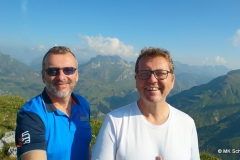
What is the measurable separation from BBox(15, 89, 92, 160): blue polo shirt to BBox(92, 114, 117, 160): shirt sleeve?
107cm

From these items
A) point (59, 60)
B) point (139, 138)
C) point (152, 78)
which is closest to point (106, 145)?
point (139, 138)

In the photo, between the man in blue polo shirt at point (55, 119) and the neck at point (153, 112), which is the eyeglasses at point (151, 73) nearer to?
the neck at point (153, 112)

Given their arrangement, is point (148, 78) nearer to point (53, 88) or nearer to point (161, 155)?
point (161, 155)

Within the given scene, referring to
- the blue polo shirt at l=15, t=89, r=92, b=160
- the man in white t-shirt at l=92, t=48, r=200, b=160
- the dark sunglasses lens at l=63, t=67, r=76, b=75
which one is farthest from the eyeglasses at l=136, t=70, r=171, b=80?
the blue polo shirt at l=15, t=89, r=92, b=160

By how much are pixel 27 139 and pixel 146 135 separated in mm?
2556

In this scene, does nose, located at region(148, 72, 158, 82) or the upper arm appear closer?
the upper arm

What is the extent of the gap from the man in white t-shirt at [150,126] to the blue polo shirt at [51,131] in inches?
40.8

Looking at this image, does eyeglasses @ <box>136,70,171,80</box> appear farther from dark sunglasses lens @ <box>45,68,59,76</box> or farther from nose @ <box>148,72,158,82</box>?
dark sunglasses lens @ <box>45,68,59,76</box>

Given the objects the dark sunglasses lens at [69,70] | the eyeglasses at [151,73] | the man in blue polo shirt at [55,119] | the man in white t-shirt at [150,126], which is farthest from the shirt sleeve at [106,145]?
the dark sunglasses lens at [69,70]

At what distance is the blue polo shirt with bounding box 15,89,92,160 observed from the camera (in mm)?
4273

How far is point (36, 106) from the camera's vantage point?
4.67 metres

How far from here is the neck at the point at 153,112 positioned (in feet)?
15.8

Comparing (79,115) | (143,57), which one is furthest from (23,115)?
(143,57)

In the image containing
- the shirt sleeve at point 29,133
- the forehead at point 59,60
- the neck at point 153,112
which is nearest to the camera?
the shirt sleeve at point 29,133
